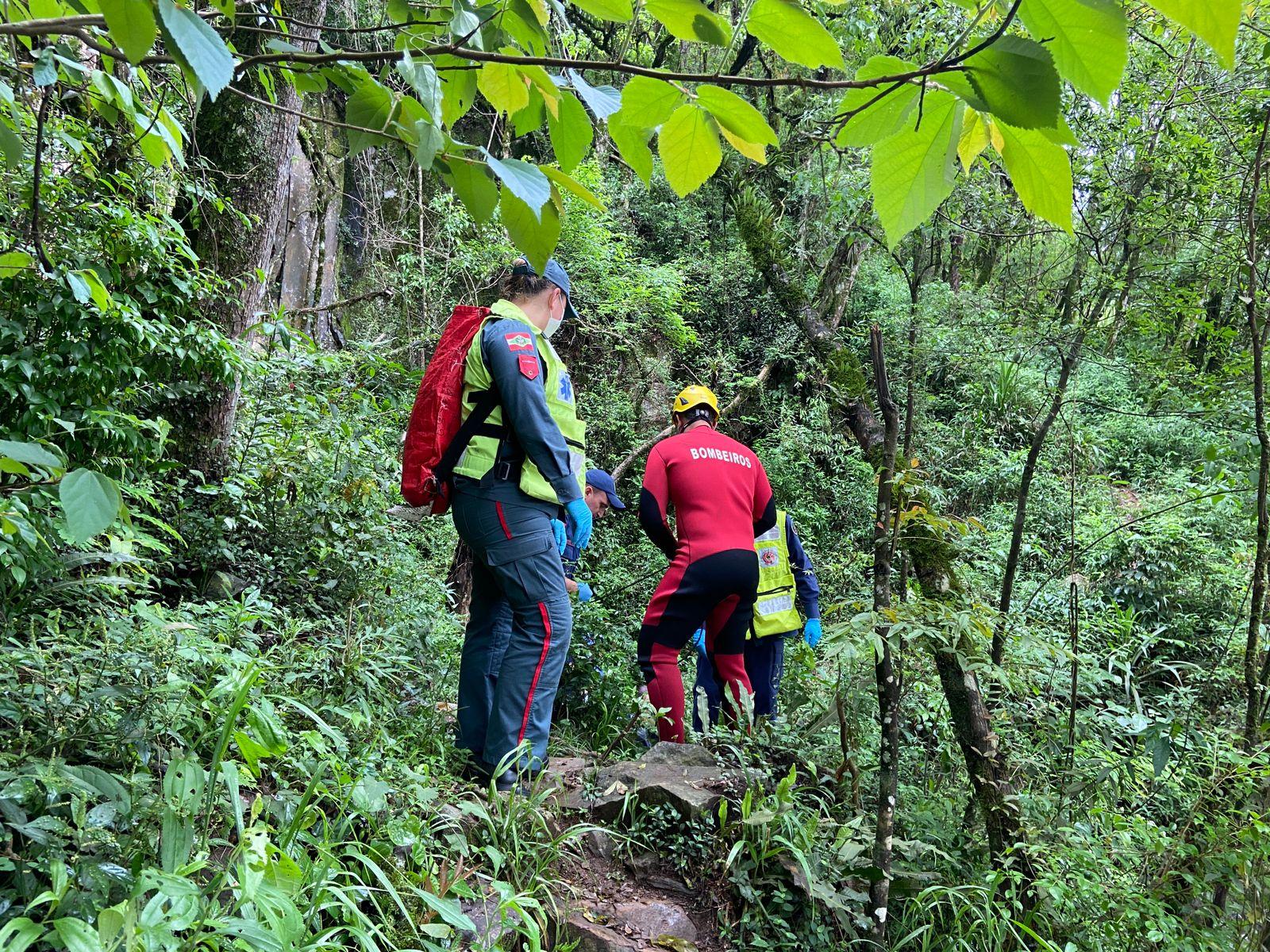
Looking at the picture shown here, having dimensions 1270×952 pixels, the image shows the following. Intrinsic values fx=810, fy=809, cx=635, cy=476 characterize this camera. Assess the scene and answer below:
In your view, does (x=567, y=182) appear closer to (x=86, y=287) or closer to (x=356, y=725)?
(x=86, y=287)

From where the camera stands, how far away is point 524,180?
36.4 inches

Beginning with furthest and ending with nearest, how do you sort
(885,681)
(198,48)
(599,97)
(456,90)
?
1. (885,681)
2. (456,90)
3. (599,97)
4. (198,48)

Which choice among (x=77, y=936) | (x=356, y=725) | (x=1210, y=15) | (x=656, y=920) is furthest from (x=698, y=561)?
(x=1210, y=15)

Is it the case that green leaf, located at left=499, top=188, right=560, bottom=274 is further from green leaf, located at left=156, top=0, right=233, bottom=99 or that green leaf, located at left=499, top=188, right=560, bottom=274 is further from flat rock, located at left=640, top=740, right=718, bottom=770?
flat rock, located at left=640, top=740, right=718, bottom=770

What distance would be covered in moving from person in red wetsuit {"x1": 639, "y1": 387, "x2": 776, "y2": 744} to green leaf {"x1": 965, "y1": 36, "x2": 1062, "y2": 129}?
3923 mm

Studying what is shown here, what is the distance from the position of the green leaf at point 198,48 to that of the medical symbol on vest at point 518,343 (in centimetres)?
268

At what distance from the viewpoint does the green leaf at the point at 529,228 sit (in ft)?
3.39

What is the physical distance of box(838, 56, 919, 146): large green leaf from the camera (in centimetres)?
90

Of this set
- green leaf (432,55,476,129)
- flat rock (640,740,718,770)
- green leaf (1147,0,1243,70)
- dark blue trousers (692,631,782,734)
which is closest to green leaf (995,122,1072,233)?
green leaf (1147,0,1243,70)

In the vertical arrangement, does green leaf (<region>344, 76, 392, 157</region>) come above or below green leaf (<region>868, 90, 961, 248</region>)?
above

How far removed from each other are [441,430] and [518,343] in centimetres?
52

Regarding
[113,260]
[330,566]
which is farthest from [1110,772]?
[113,260]

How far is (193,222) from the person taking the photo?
14.1 ft

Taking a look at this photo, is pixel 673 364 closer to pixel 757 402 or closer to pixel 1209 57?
pixel 757 402
